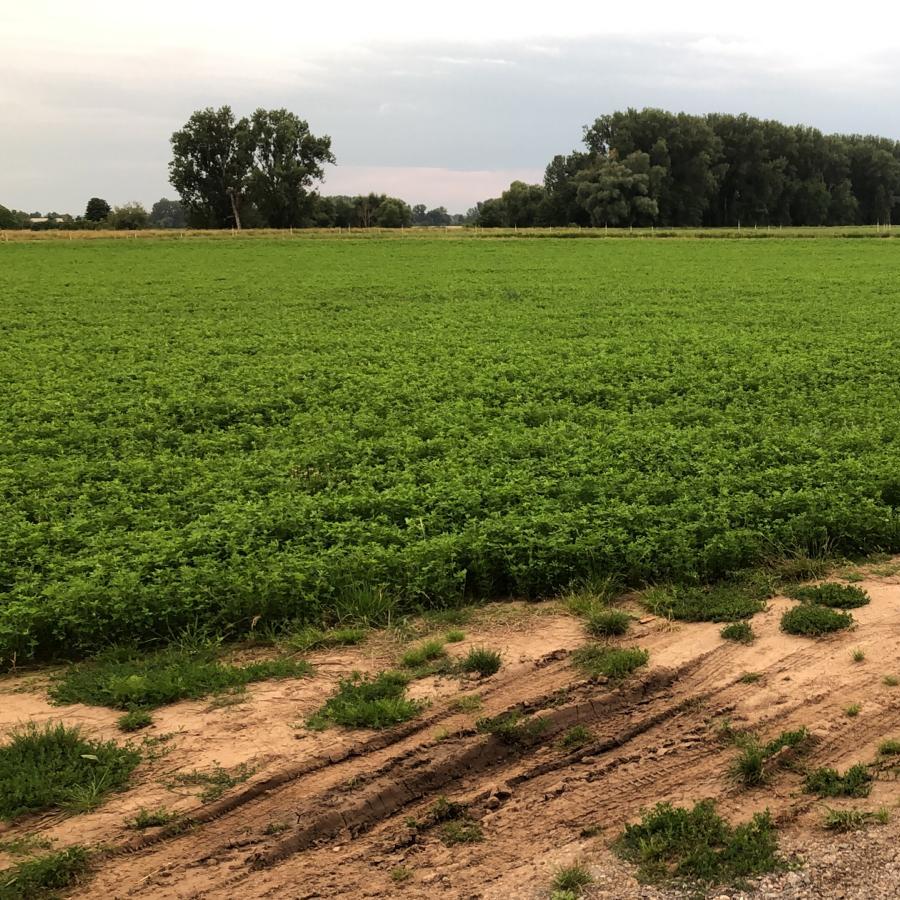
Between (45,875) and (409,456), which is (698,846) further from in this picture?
(409,456)

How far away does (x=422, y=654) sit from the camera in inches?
260

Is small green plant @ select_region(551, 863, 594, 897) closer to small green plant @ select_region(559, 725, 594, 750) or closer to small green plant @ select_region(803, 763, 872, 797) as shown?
small green plant @ select_region(559, 725, 594, 750)

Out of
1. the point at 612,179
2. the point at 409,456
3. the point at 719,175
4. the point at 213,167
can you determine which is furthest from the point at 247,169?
the point at 409,456

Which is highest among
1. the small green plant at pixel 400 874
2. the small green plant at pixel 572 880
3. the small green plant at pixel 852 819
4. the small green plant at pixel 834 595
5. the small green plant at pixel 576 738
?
the small green plant at pixel 834 595

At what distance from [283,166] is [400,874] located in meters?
109

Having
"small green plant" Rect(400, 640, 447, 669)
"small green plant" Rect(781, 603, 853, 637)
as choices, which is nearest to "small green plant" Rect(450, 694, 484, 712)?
"small green plant" Rect(400, 640, 447, 669)

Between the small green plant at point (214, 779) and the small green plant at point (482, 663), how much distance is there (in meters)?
1.94

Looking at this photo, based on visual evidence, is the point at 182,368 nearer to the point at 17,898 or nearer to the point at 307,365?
the point at 307,365

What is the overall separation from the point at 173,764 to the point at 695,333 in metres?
18.5

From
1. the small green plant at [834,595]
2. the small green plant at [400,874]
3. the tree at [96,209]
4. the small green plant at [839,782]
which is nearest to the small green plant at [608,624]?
the small green plant at [834,595]

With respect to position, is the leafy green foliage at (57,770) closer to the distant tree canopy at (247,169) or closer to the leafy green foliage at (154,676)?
the leafy green foliage at (154,676)

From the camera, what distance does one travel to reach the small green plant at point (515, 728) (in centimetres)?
543

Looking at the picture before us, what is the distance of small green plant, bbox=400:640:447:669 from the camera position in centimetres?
649

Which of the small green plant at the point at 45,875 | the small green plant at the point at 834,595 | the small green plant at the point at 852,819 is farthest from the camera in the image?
the small green plant at the point at 834,595
